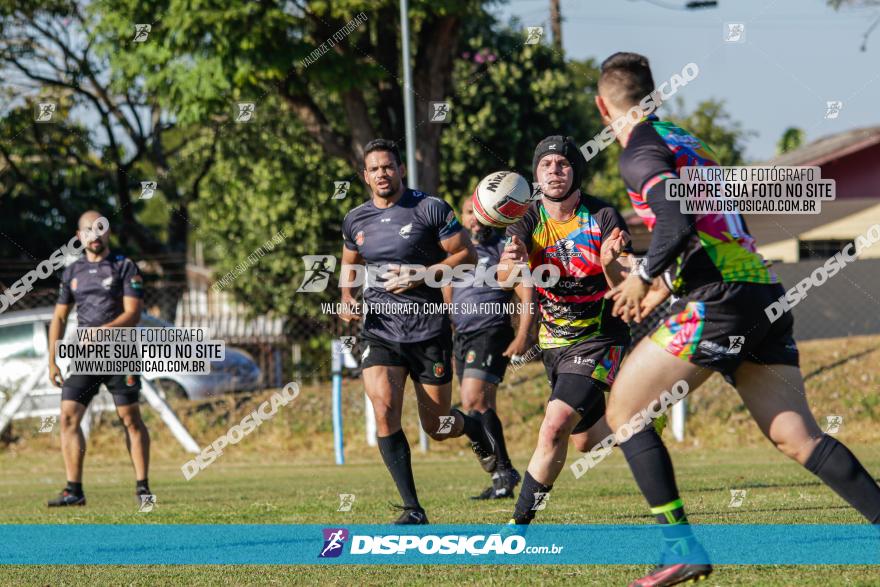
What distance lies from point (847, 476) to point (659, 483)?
780mm

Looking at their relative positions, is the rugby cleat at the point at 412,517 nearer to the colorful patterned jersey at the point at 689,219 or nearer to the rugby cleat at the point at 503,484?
the rugby cleat at the point at 503,484

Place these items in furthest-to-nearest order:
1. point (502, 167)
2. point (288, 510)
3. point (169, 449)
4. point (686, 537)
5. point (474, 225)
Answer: point (502, 167) → point (169, 449) → point (474, 225) → point (288, 510) → point (686, 537)

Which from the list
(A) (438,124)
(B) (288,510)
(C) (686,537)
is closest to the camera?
(C) (686,537)

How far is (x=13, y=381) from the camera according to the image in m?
17.5

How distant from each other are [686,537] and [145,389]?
40.0ft

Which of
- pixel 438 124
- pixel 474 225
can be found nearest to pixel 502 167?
pixel 438 124

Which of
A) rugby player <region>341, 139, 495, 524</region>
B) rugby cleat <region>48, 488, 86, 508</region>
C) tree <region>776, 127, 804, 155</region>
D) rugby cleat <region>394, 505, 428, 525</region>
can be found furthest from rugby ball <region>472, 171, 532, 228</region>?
tree <region>776, 127, 804, 155</region>

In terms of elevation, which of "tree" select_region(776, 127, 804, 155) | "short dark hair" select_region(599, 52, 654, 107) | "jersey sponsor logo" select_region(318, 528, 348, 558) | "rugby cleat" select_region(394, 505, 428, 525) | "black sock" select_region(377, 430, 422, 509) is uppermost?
"tree" select_region(776, 127, 804, 155)

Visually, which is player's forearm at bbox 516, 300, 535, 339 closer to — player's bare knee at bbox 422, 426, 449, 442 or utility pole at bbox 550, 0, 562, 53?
player's bare knee at bbox 422, 426, 449, 442

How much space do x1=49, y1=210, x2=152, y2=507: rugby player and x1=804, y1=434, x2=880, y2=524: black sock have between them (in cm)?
684

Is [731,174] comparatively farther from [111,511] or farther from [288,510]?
[111,511]

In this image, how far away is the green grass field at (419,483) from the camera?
19.6 ft

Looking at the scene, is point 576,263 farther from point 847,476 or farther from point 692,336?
point 847,476

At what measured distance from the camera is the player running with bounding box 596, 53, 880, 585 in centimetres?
496
